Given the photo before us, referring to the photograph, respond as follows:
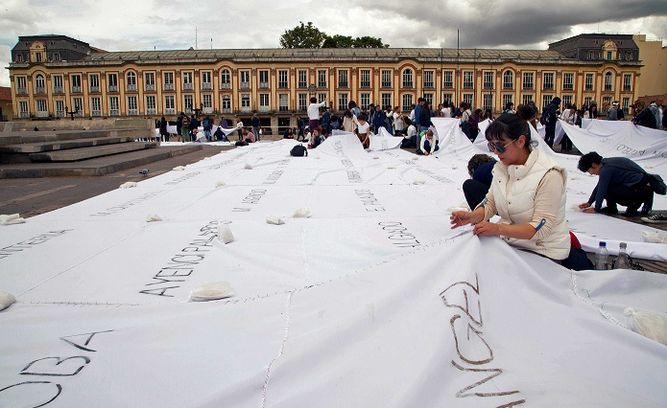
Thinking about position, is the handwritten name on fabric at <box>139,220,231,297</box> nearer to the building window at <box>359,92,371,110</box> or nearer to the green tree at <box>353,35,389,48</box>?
the building window at <box>359,92,371,110</box>

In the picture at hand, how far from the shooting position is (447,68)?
209ft

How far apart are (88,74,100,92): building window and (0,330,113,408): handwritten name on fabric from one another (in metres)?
69.8

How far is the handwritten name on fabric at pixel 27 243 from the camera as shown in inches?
166

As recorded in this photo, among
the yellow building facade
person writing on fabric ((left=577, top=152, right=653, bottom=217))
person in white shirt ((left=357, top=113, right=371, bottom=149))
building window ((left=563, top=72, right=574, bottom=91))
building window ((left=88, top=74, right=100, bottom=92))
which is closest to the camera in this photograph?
person writing on fabric ((left=577, top=152, right=653, bottom=217))

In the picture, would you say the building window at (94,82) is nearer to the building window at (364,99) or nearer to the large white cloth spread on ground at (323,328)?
the building window at (364,99)

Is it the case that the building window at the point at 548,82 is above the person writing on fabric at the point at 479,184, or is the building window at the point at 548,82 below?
above

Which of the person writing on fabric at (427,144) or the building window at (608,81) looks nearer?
the person writing on fabric at (427,144)

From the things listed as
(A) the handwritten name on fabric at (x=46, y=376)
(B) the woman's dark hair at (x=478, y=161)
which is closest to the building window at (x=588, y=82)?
(B) the woman's dark hair at (x=478, y=161)

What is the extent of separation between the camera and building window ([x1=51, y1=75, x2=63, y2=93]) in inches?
2562

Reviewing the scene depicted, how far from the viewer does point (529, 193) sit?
3.15 meters

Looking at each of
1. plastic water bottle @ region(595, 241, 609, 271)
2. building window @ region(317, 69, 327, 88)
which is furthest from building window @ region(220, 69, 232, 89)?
plastic water bottle @ region(595, 241, 609, 271)

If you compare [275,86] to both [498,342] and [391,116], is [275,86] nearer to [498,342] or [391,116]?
[391,116]

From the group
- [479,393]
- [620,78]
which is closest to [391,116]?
[479,393]

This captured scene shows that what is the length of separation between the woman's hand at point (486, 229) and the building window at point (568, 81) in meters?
70.5
